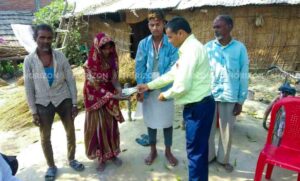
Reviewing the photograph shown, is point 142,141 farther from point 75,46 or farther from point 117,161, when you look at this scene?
point 75,46

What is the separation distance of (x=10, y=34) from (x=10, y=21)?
1.40 m

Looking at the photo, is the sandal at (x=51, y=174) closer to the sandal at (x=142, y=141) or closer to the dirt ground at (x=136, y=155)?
the dirt ground at (x=136, y=155)

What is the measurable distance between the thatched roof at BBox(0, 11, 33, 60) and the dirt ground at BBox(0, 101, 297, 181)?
21.6 ft

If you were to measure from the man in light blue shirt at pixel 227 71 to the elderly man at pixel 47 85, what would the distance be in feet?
5.32

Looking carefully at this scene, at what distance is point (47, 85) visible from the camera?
3373 millimetres

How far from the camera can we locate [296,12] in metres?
8.69

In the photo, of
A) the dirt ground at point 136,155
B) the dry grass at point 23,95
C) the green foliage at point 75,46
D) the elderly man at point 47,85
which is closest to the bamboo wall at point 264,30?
the dry grass at point 23,95

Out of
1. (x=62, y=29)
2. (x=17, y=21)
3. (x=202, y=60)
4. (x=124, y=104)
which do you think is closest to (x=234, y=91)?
(x=202, y=60)

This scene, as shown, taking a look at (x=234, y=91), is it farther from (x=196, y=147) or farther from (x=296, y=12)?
(x=296, y=12)

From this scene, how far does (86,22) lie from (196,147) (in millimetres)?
9320

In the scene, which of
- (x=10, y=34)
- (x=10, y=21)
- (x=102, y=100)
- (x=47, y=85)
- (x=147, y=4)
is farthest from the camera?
(x=10, y=21)

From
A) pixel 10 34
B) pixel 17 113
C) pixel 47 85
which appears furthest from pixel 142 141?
pixel 10 34

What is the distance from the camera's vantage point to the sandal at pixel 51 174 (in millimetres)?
3683

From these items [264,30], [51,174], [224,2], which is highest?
[224,2]
